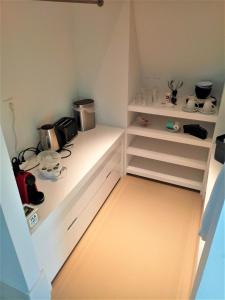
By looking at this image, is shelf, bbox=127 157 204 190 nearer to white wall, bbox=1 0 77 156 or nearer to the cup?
the cup

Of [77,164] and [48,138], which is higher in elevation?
[48,138]

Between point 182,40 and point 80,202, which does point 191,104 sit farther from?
point 80,202

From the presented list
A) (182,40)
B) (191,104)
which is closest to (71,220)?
(191,104)

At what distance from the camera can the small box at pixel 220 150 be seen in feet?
5.32

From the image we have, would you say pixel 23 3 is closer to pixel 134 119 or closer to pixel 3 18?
pixel 3 18

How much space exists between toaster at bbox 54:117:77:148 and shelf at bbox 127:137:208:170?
0.61 meters

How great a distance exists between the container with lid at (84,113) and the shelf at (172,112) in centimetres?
36

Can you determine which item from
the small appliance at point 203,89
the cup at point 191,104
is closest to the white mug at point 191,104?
the cup at point 191,104

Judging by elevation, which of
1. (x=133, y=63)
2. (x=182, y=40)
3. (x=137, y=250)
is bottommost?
(x=137, y=250)

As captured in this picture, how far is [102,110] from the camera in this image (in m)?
2.23

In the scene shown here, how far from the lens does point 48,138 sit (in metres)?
1.75

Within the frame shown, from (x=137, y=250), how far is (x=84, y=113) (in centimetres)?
123

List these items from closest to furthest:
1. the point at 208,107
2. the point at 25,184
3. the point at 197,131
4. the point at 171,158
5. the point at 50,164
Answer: the point at 25,184
the point at 50,164
the point at 208,107
the point at 197,131
the point at 171,158

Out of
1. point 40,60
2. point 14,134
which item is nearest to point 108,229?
point 14,134
